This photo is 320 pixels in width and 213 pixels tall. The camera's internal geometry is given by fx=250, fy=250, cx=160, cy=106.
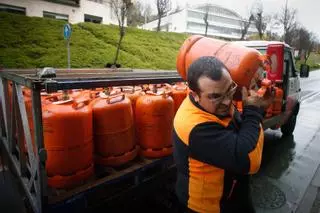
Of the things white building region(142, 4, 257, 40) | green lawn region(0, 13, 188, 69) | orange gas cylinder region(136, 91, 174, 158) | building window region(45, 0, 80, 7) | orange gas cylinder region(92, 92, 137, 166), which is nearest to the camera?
orange gas cylinder region(92, 92, 137, 166)

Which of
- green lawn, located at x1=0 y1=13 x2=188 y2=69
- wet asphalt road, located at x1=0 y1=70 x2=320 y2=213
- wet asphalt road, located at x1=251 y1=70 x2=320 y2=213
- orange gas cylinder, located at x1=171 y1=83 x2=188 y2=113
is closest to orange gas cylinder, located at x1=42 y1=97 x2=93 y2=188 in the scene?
wet asphalt road, located at x1=0 y1=70 x2=320 y2=213

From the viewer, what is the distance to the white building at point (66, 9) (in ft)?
65.8

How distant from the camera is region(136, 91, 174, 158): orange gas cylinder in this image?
285 centimetres

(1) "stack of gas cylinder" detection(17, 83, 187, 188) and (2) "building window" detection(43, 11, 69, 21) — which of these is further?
(2) "building window" detection(43, 11, 69, 21)

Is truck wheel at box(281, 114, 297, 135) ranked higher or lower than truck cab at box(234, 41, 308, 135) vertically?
lower

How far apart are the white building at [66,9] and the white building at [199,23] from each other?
110 feet

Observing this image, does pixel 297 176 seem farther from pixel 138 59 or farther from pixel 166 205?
pixel 138 59

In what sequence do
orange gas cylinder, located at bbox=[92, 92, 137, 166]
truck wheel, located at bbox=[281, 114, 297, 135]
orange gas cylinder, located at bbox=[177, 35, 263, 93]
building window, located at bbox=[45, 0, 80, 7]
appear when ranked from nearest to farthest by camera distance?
orange gas cylinder, located at bbox=[177, 35, 263, 93] → orange gas cylinder, located at bbox=[92, 92, 137, 166] → truck wheel, located at bbox=[281, 114, 297, 135] → building window, located at bbox=[45, 0, 80, 7]

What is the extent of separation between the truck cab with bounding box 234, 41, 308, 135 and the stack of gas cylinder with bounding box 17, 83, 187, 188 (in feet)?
9.40

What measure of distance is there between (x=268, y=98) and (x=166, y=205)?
6.52ft

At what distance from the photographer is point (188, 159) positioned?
1545mm

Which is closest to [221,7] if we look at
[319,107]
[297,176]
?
[319,107]

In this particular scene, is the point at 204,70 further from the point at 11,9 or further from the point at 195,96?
the point at 11,9

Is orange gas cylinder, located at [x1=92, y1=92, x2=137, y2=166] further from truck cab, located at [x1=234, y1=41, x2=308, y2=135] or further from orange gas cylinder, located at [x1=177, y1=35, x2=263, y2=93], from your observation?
truck cab, located at [x1=234, y1=41, x2=308, y2=135]
